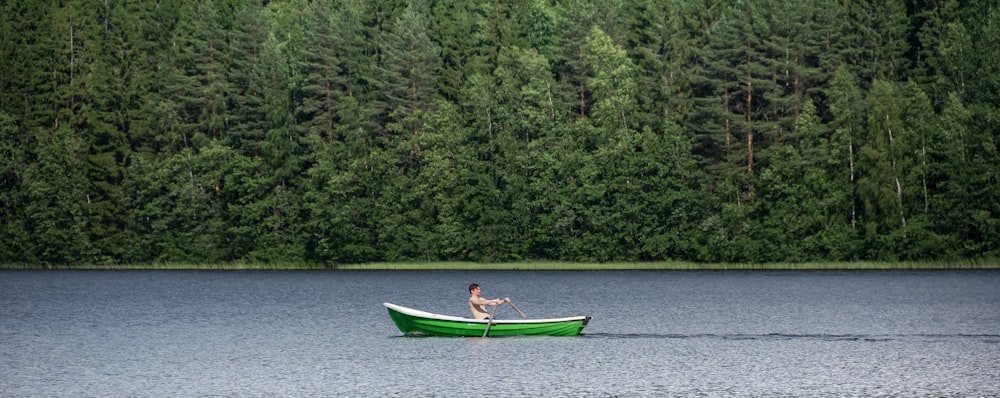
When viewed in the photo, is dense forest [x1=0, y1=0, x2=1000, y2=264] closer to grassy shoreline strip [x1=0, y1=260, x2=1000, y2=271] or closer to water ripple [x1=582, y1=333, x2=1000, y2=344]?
grassy shoreline strip [x1=0, y1=260, x2=1000, y2=271]

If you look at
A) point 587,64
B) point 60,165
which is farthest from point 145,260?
point 587,64

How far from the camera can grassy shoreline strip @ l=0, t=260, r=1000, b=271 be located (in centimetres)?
11662

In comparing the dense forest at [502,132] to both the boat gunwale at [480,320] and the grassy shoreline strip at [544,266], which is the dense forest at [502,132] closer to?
the grassy shoreline strip at [544,266]

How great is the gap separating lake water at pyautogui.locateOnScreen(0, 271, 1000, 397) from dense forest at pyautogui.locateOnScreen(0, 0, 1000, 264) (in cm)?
1560

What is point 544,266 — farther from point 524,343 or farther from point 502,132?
point 524,343

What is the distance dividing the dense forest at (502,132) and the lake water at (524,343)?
51.2 feet

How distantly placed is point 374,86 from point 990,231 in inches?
2270

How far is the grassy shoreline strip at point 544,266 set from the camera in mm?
116625

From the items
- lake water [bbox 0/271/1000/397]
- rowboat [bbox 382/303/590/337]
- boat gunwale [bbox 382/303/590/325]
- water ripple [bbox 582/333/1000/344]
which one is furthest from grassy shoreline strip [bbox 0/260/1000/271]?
boat gunwale [bbox 382/303/590/325]

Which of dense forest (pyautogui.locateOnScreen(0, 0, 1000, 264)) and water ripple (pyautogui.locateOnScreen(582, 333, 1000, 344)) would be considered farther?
dense forest (pyautogui.locateOnScreen(0, 0, 1000, 264))

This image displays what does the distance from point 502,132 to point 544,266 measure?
41.8ft

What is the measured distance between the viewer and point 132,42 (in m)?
137

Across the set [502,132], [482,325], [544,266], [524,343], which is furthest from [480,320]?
[502,132]

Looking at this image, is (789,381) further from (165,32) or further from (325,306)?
(165,32)
